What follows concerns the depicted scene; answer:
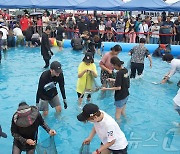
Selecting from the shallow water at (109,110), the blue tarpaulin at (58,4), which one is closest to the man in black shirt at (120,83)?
the shallow water at (109,110)

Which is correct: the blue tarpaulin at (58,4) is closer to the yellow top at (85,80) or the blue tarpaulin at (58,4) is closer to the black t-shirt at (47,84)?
the yellow top at (85,80)

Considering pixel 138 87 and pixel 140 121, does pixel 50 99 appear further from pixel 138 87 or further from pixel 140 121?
pixel 138 87

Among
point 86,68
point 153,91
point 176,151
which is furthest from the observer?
point 153,91

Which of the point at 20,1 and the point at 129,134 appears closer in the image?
the point at 129,134

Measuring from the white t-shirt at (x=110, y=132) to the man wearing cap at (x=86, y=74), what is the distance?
3.17 metres

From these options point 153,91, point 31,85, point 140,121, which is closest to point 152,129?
point 140,121

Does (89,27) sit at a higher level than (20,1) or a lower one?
lower

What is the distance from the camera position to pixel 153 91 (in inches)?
387

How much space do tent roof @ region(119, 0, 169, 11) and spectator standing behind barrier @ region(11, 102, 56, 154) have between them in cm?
1353

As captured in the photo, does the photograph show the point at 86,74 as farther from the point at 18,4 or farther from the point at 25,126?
the point at 18,4

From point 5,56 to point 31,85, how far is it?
17.0 ft

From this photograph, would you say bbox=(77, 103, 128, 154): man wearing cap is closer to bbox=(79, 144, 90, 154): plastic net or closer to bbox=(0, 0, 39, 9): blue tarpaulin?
bbox=(79, 144, 90, 154): plastic net

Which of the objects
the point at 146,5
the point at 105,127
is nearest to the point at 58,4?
the point at 146,5

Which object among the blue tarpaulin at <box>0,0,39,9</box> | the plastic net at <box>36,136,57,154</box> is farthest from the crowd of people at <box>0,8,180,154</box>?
the blue tarpaulin at <box>0,0,39,9</box>
